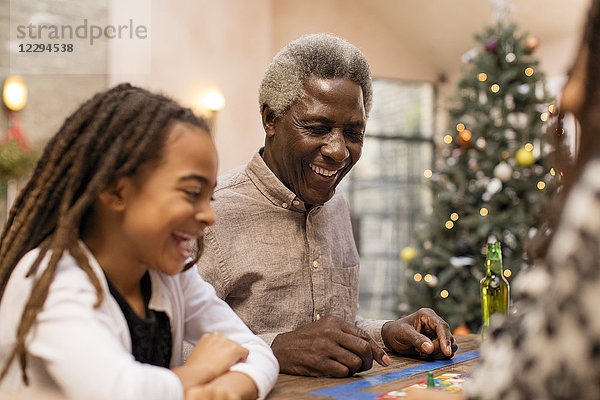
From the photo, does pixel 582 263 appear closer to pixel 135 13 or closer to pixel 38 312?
pixel 38 312

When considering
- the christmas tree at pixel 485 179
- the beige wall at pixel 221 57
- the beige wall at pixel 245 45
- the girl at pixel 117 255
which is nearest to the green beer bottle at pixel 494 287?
the girl at pixel 117 255

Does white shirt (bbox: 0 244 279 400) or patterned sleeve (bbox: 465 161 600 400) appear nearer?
patterned sleeve (bbox: 465 161 600 400)

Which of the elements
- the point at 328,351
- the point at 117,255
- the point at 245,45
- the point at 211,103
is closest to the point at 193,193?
the point at 117,255

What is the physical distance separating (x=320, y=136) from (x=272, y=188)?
205 mm

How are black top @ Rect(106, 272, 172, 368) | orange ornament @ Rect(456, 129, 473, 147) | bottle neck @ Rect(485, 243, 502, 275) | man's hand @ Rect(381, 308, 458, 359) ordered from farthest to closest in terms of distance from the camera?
orange ornament @ Rect(456, 129, 473, 147), bottle neck @ Rect(485, 243, 502, 275), man's hand @ Rect(381, 308, 458, 359), black top @ Rect(106, 272, 172, 368)

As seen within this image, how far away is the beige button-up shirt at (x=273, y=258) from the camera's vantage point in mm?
1610

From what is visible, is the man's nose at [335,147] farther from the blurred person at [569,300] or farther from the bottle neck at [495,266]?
the blurred person at [569,300]

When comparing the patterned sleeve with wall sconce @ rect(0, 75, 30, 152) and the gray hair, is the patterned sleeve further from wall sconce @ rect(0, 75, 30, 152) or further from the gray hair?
wall sconce @ rect(0, 75, 30, 152)

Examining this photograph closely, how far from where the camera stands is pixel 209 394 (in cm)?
91

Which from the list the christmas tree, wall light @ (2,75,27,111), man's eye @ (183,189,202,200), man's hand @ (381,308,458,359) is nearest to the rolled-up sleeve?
man's eye @ (183,189,202,200)

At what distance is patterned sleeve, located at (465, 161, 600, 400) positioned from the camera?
21.1 inches

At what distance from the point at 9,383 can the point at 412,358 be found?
95cm

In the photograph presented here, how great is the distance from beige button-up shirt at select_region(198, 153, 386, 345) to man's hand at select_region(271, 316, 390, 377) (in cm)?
23

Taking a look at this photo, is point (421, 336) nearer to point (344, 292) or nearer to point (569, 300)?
point (344, 292)
